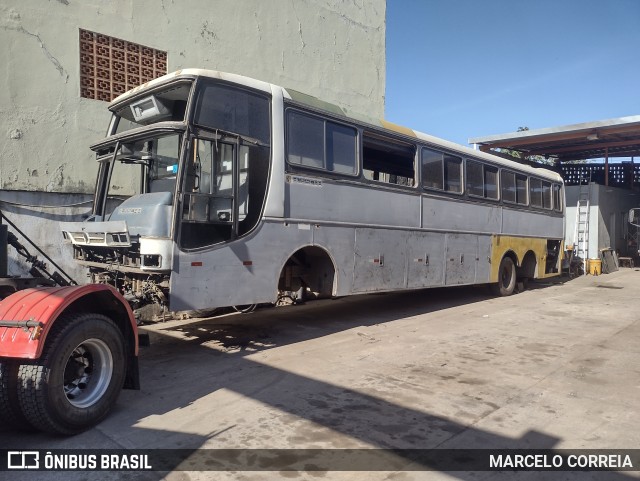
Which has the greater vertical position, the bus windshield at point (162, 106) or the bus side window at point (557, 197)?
the bus windshield at point (162, 106)

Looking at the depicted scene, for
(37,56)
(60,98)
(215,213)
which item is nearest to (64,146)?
(60,98)

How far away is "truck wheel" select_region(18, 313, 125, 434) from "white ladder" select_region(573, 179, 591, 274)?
63.5 ft

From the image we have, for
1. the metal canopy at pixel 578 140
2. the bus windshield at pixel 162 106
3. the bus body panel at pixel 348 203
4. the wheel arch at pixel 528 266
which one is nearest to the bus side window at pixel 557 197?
→ the wheel arch at pixel 528 266

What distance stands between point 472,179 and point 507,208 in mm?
1862

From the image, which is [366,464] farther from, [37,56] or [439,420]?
[37,56]

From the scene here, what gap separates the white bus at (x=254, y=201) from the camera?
5168mm

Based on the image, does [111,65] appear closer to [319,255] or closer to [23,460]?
[319,255]

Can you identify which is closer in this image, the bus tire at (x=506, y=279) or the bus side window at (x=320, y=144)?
the bus side window at (x=320, y=144)

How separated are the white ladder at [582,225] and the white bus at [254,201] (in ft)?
41.7

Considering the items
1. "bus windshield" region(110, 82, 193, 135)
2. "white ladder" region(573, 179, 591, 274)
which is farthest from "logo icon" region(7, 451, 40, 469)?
"white ladder" region(573, 179, 591, 274)

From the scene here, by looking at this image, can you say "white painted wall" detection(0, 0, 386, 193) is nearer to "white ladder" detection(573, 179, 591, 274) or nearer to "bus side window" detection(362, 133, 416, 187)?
"bus side window" detection(362, 133, 416, 187)

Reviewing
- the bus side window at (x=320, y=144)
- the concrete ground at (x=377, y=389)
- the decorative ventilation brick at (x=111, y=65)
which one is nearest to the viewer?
the concrete ground at (x=377, y=389)

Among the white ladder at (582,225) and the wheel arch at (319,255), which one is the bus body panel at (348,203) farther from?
the white ladder at (582,225)

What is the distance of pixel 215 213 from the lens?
5.42 metres
